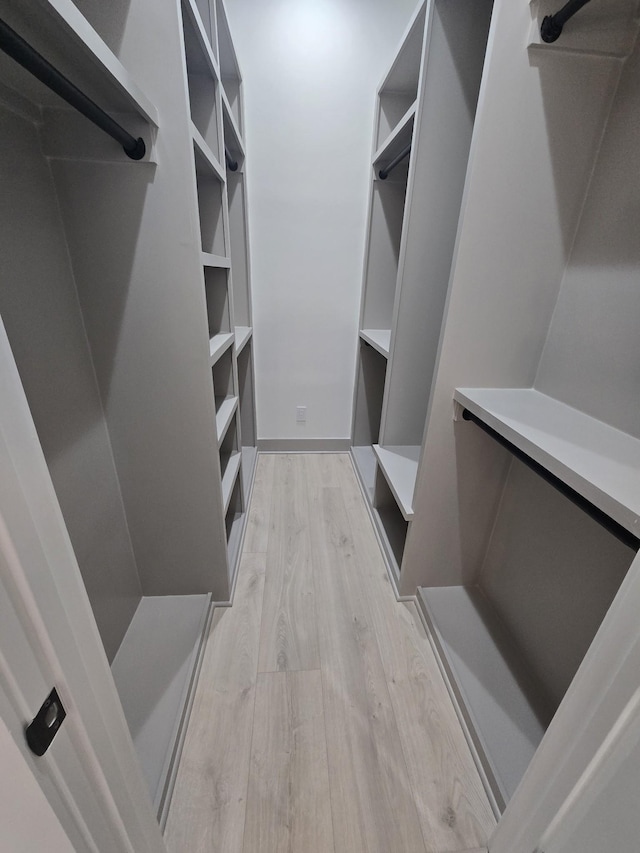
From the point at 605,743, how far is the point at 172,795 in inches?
42.5

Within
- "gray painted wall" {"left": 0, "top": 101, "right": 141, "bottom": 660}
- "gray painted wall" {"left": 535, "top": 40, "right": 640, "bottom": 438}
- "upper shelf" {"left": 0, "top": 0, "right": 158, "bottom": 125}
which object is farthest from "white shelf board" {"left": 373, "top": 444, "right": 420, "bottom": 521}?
"upper shelf" {"left": 0, "top": 0, "right": 158, "bottom": 125}

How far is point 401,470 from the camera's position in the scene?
5.50ft

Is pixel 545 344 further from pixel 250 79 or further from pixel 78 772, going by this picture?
pixel 250 79

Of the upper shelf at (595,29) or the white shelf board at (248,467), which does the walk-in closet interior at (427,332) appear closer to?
the upper shelf at (595,29)

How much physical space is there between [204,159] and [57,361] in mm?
810

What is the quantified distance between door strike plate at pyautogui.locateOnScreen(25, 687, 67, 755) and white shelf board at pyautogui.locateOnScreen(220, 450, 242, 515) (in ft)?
3.63

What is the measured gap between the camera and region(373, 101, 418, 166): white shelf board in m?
1.43

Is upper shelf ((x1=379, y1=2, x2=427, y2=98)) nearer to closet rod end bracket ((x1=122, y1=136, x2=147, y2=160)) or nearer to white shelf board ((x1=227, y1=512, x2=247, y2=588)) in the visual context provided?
closet rod end bracket ((x1=122, y1=136, x2=147, y2=160))

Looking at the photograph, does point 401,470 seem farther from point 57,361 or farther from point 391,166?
point 391,166

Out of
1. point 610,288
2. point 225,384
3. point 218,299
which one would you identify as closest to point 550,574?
point 610,288

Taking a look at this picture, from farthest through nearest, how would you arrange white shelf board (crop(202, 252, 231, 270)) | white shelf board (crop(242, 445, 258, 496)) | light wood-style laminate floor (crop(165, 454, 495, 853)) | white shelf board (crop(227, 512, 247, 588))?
1. white shelf board (crop(242, 445, 258, 496))
2. white shelf board (crop(227, 512, 247, 588))
3. white shelf board (crop(202, 252, 231, 270))
4. light wood-style laminate floor (crop(165, 454, 495, 853))

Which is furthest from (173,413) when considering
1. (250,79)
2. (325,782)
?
(250,79)

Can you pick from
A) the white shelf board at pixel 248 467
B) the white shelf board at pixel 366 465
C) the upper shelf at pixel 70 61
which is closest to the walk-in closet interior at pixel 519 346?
the white shelf board at pixel 366 465

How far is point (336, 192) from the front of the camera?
2119mm
